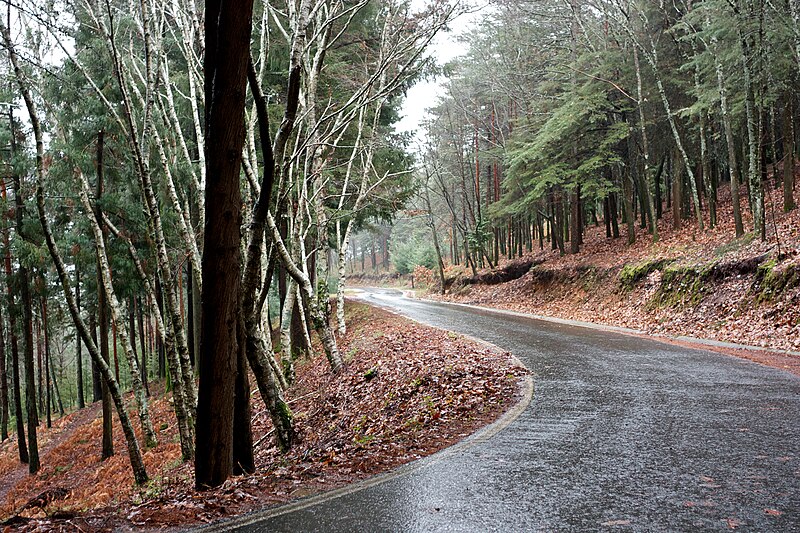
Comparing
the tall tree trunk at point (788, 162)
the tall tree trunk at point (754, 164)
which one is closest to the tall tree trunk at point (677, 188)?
the tall tree trunk at point (788, 162)

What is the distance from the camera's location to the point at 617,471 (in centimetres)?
424

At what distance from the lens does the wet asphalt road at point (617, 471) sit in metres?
3.39

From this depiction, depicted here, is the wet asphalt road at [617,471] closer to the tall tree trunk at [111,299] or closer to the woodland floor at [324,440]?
the woodland floor at [324,440]

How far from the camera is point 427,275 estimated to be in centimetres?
4388

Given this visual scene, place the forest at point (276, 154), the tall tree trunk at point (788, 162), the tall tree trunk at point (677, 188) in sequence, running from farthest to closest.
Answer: the tall tree trunk at point (677, 188)
the tall tree trunk at point (788, 162)
the forest at point (276, 154)

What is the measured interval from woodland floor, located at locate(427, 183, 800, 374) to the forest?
331 millimetres

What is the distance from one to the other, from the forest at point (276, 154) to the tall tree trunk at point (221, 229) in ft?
0.06

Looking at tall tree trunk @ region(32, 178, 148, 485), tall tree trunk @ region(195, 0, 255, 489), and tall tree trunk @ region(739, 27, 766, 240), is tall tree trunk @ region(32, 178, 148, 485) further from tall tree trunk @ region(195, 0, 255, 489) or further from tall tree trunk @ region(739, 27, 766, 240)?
tall tree trunk @ region(739, 27, 766, 240)

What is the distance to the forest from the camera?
5.47 metres

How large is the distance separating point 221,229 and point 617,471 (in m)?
3.90

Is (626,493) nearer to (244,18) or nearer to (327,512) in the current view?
(327,512)

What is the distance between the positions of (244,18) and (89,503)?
366 inches

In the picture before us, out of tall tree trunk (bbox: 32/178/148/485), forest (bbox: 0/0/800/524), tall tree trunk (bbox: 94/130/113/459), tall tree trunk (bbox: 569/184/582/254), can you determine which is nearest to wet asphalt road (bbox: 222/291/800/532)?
forest (bbox: 0/0/800/524)

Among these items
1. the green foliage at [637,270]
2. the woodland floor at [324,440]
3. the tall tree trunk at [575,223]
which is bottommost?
the woodland floor at [324,440]
